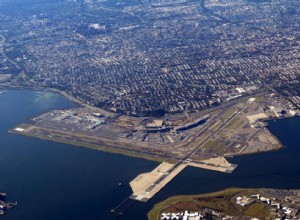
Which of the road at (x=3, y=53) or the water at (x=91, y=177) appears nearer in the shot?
the water at (x=91, y=177)

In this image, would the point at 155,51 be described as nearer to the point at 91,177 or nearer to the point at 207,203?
the point at 91,177

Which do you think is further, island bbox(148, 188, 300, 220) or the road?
the road

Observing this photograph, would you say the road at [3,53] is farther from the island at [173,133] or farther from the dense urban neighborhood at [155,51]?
the island at [173,133]

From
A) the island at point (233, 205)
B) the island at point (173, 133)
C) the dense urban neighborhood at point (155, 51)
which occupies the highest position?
the dense urban neighborhood at point (155, 51)

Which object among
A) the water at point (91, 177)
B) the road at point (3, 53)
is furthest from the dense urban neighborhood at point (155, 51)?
the water at point (91, 177)

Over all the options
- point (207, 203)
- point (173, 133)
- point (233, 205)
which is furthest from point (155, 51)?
point (233, 205)

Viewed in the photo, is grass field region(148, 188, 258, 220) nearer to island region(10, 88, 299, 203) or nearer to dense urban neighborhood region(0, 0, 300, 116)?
island region(10, 88, 299, 203)

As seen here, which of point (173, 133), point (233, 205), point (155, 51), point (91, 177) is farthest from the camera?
point (155, 51)

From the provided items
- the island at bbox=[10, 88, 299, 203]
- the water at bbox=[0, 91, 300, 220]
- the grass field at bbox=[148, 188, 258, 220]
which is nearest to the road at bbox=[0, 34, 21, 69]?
the island at bbox=[10, 88, 299, 203]

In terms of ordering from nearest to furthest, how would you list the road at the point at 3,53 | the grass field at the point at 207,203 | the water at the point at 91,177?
1. the grass field at the point at 207,203
2. the water at the point at 91,177
3. the road at the point at 3,53

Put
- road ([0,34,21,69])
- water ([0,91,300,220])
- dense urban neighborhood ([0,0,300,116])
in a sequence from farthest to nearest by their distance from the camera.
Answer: road ([0,34,21,69]) → dense urban neighborhood ([0,0,300,116]) → water ([0,91,300,220])
